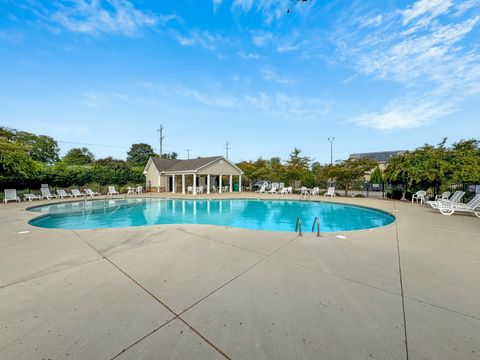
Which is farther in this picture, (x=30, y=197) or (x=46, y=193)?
(x=46, y=193)

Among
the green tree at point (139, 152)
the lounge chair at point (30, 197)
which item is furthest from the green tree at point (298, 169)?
the green tree at point (139, 152)

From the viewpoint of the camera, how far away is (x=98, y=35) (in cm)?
1059

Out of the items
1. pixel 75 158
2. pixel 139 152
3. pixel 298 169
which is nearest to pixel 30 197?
pixel 298 169

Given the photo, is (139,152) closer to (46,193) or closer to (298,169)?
(46,193)

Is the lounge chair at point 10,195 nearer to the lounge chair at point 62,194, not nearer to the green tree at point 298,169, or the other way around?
the lounge chair at point 62,194

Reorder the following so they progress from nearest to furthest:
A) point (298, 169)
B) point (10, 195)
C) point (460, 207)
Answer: point (460, 207) < point (10, 195) < point (298, 169)

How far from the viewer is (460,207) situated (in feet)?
28.9

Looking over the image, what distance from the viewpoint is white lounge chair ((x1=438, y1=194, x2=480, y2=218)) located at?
8587 millimetres

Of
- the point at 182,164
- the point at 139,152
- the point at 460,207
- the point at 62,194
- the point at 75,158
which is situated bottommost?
the point at 460,207

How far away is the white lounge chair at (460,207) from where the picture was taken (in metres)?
8.59

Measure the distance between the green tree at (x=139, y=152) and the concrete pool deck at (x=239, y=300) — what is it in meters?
49.9

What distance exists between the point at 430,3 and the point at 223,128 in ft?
63.6

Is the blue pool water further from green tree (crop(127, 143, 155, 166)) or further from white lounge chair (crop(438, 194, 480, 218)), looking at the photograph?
green tree (crop(127, 143, 155, 166))

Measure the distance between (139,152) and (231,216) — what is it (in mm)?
46916
